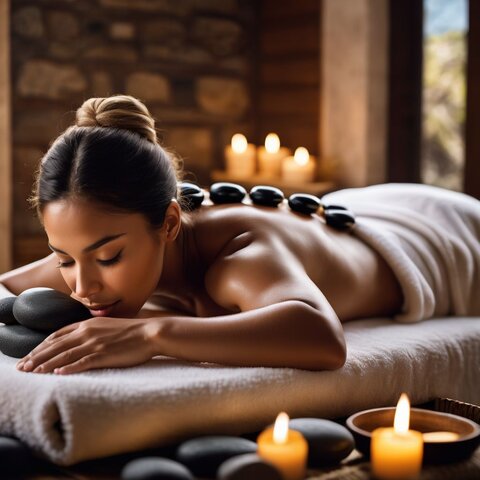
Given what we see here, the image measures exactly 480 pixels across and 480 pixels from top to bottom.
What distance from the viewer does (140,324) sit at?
162cm

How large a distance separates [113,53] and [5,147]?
0.77m

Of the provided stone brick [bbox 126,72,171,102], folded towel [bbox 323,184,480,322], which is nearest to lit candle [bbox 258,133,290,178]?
stone brick [bbox 126,72,171,102]

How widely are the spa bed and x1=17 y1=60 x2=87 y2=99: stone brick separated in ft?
10.1

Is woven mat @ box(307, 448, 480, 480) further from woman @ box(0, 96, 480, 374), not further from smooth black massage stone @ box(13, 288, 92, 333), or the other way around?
smooth black massage stone @ box(13, 288, 92, 333)

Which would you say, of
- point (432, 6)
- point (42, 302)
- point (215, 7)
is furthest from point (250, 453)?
point (215, 7)

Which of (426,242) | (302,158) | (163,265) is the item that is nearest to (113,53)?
(302,158)

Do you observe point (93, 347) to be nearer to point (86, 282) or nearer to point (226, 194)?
point (86, 282)

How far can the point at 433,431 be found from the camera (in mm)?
1556

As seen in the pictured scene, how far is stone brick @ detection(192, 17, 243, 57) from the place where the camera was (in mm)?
4891

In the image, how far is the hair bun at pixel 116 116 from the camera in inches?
71.8

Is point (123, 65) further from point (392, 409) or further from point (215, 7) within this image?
point (392, 409)

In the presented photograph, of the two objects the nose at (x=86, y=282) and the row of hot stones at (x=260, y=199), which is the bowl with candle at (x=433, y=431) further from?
the row of hot stones at (x=260, y=199)

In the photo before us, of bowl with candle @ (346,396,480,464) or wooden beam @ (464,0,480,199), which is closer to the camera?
bowl with candle @ (346,396,480,464)

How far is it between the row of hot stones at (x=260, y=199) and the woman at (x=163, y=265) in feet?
0.09
